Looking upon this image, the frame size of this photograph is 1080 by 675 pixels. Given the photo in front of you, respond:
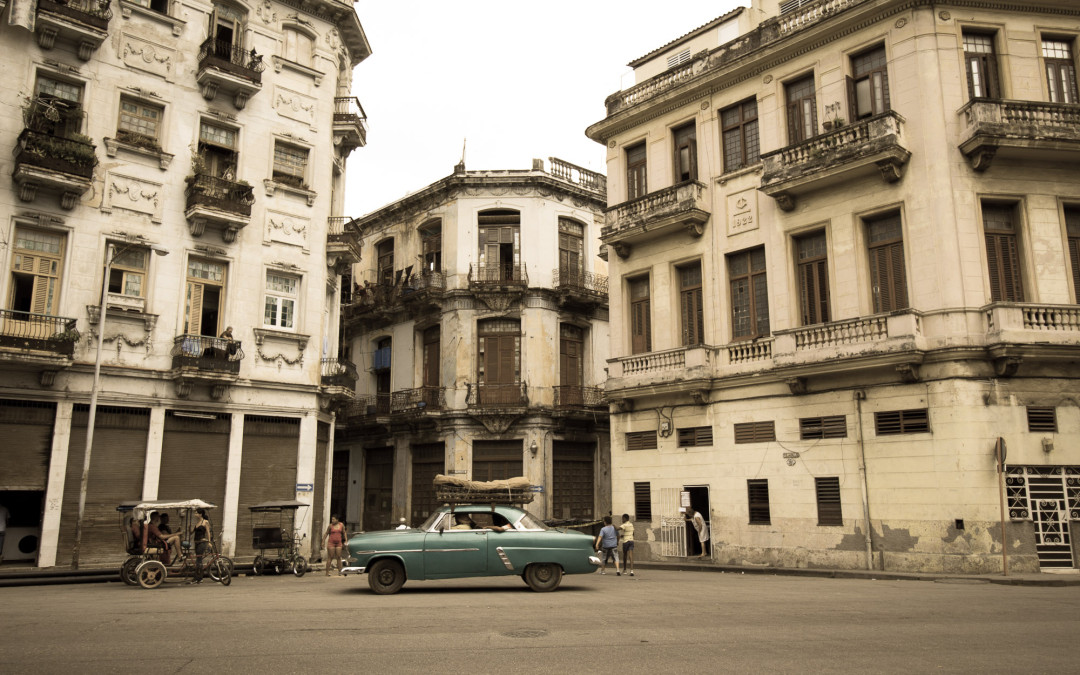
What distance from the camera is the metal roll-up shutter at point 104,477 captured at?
19516mm

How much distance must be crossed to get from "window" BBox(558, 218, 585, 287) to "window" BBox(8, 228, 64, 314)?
727 inches

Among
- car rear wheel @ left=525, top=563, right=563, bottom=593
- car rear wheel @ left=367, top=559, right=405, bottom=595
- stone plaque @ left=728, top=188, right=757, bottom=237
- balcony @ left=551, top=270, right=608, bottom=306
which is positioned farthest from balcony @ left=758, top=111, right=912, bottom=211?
car rear wheel @ left=367, top=559, right=405, bottom=595

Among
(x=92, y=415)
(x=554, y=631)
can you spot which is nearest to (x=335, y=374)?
(x=92, y=415)

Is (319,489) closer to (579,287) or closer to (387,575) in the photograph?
(387,575)

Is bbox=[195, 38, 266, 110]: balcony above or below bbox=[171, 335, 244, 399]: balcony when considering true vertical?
above

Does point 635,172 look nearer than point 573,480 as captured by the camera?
Yes

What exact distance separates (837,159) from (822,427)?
6801 millimetres

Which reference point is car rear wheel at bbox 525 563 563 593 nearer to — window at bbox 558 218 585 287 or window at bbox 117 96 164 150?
window at bbox 117 96 164 150

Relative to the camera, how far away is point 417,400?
3250 centimetres

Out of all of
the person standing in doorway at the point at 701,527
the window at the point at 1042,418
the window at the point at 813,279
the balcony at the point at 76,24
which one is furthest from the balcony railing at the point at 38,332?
the window at the point at 1042,418

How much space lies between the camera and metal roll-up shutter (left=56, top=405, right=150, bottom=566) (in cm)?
1952

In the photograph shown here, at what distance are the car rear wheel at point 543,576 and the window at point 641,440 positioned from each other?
9.82 m

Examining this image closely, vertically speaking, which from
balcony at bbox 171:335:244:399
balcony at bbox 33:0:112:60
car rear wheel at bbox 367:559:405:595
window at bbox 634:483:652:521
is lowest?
car rear wheel at bbox 367:559:405:595

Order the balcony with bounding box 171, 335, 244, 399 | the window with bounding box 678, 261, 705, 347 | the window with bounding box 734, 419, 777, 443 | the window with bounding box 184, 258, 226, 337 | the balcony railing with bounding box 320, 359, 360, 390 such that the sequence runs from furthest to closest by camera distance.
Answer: the balcony railing with bounding box 320, 359, 360, 390
the window with bounding box 678, 261, 705, 347
the window with bounding box 184, 258, 226, 337
the balcony with bounding box 171, 335, 244, 399
the window with bounding box 734, 419, 777, 443
